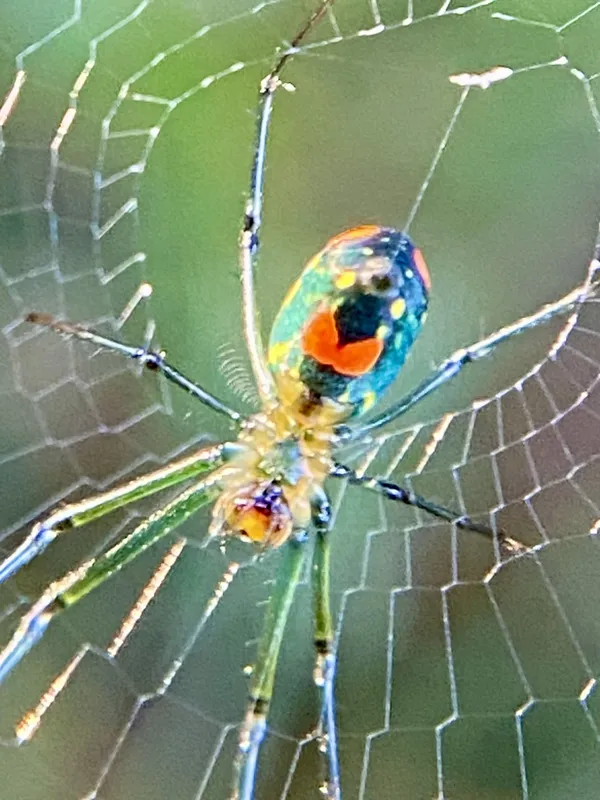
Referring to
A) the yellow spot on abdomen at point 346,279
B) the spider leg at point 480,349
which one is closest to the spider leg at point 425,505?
the spider leg at point 480,349

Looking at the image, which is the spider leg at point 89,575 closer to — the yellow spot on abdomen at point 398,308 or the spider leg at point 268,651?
the spider leg at point 268,651

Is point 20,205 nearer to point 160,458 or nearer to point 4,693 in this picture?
point 160,458

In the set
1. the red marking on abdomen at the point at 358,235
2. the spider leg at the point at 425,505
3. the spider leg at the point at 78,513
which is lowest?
the spider leg at the point at 425,505

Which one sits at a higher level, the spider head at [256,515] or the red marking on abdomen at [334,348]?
the red marking on abdomen at [334,348]

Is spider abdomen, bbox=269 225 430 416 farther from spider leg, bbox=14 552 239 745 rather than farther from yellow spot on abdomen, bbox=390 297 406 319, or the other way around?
spider leg, bbox=14 552 239 745

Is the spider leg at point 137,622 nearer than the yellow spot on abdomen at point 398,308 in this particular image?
No

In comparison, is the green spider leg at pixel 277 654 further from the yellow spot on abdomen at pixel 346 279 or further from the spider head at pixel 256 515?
the yellow spot on abdomen at pixel 346 279

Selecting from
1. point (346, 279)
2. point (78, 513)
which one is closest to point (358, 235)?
point (346, 279)
